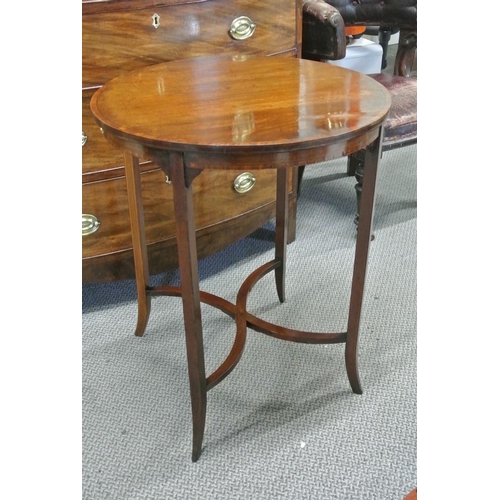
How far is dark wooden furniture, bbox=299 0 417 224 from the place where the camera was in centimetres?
216

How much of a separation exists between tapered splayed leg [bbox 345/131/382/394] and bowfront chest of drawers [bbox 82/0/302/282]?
Answer: 674 millimetres

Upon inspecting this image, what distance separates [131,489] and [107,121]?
838 millimetres

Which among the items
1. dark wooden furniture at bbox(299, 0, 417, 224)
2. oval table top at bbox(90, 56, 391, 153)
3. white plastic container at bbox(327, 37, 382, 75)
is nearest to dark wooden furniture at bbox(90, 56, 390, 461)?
oval table top at bbox(90, 56, 391, 153)

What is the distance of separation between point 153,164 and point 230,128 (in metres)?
0.75

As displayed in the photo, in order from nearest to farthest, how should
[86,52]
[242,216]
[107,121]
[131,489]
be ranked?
[107,121]
[131,489]
[86,52]
[242,216]

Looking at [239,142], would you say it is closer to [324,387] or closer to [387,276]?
[324,387]

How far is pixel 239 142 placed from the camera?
112 cm

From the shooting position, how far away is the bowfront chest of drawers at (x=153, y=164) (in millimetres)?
1675

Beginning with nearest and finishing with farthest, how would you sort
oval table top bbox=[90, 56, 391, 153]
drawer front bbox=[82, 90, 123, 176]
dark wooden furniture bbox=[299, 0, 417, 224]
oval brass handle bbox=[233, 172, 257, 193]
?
oval table top bbox=[90, 56, 391, 153], drawer front bbox=[82, 90, 123, 176], oval brass handle bbox=[233, 172, 257, 193], dark wooden furniture bbox=[299, 0, 417, 224]

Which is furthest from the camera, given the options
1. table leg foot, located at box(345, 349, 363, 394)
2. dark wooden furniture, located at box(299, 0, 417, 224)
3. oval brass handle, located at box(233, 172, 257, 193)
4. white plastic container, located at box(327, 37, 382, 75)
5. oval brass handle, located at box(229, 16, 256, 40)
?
white plastic container, located at box(327, 37, 382, 75)

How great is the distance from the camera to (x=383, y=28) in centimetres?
278

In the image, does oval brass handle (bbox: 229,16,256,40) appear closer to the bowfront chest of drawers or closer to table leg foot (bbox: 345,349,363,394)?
the bowfront chest of drawers

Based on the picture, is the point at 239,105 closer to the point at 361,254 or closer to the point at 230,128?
the point at 230,128

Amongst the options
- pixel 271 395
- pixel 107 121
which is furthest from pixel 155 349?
pixel 107 121
